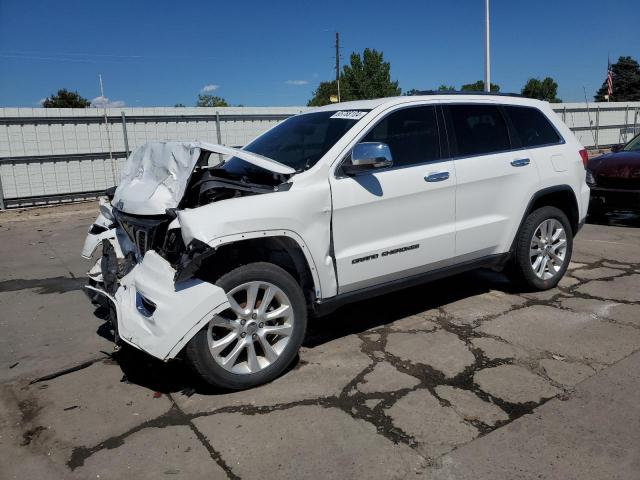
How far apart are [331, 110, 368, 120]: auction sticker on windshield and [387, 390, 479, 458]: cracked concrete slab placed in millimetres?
2056

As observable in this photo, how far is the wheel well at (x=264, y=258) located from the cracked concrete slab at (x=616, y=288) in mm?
3096

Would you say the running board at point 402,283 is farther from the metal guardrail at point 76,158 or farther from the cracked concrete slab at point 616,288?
the metal guardrail at point 76,158

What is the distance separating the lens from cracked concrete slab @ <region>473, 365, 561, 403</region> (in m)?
3.30

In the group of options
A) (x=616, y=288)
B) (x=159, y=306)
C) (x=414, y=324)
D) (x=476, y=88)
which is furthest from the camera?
(x=476, y=88)

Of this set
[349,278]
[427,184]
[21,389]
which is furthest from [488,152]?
[21,389]

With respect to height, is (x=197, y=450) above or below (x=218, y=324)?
below

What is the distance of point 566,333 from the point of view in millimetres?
4238

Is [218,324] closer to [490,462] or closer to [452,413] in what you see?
[452,413]

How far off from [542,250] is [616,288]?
927mm

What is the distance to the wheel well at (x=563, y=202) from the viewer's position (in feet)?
16.8

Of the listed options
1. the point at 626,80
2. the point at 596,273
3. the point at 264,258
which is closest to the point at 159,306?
the point at 264,258

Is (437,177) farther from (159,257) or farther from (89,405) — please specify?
(89,405)

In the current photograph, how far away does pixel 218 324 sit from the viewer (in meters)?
3.26

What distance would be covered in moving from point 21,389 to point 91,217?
8385 mm
